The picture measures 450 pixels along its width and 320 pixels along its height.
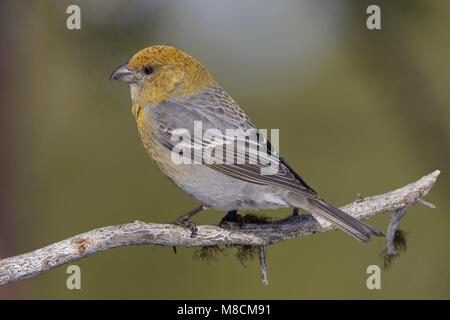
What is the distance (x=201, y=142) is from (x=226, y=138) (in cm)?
23

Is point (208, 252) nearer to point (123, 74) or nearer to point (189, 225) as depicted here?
point (189, 225)

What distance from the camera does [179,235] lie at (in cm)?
411

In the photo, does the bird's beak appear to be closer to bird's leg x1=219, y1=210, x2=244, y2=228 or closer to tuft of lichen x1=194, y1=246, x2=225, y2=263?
bird's leg x1=219, y1=210, x2=244, y2=228

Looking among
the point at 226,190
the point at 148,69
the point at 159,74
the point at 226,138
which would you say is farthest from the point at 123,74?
the point at 226,190

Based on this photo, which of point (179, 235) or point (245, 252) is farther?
point (245, 252)

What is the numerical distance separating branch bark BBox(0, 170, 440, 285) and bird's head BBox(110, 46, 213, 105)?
135cm

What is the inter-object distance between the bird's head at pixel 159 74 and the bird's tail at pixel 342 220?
158 centimetres

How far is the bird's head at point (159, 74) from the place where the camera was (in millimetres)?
4945

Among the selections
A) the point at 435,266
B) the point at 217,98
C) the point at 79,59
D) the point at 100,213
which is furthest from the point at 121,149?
the point at 435,266

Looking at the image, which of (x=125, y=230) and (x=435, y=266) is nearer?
(x=125, y=230)

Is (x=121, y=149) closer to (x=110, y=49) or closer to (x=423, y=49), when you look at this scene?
(x=110, y=49)

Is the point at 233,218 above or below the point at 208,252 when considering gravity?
above

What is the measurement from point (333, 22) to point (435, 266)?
11.5 ft

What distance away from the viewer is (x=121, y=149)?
7352 millimetres
